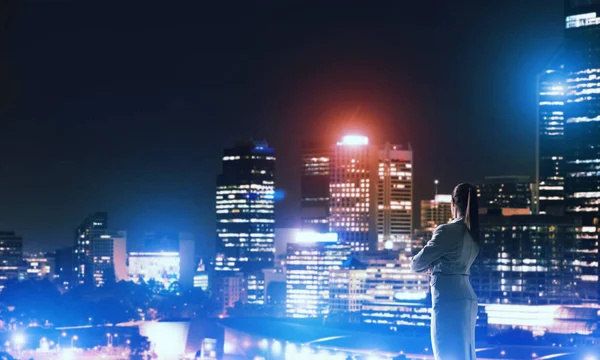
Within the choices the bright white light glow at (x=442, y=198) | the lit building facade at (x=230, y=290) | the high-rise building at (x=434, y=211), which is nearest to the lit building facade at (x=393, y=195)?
the high-rise building at (x=434, y=211)

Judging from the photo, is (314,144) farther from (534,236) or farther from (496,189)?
(534,236)

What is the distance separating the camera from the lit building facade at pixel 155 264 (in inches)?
3169

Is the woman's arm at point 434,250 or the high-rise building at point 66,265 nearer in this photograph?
the woman's arm at point 434,250

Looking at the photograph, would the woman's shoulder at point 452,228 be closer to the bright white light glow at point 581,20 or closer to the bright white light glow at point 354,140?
the bright white light glow at point 581,20

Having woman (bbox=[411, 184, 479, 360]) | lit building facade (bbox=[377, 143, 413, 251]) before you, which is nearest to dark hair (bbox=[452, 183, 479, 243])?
woman (bbox=[411, 184, 479, 360])

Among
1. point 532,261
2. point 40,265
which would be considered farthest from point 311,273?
point 40,265

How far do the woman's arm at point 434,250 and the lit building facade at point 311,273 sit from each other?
6085 centimetres

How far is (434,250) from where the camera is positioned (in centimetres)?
404

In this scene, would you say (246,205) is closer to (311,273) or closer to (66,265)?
(66,265)

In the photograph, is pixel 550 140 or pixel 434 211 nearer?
pixel 550 140

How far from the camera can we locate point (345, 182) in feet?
258

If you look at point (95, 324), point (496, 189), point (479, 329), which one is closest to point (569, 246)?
point (479, 329)

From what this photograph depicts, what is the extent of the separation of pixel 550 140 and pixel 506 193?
4.59 meters

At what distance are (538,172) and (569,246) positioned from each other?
13.2m
